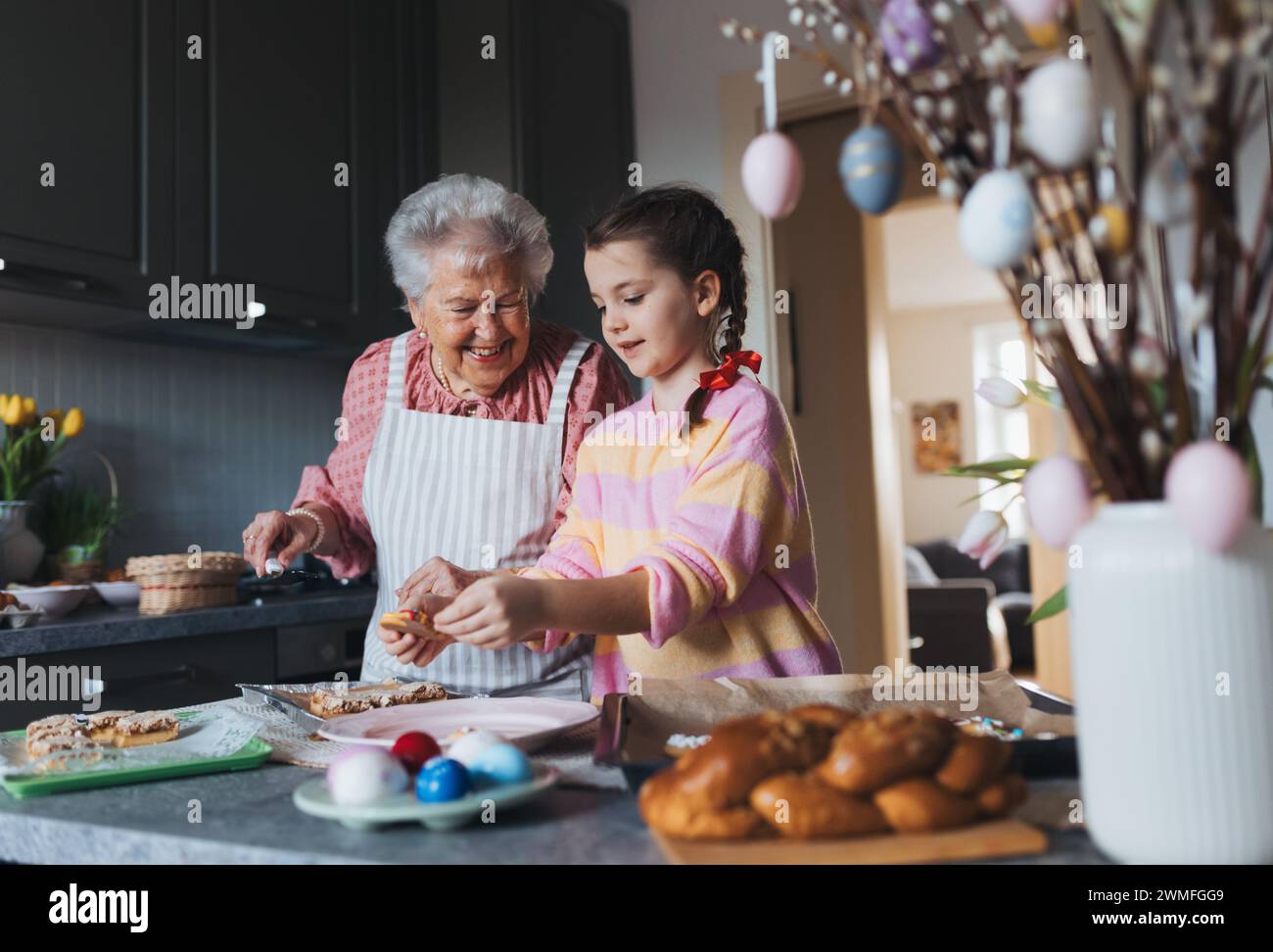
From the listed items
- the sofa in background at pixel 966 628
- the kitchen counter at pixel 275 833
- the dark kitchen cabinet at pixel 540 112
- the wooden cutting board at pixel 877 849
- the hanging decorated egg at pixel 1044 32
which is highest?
the dark kitchen cabinet at pixel 540 112

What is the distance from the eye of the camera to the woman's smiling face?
1.64m

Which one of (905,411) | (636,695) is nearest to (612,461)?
(636,695)

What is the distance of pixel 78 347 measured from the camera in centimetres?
258

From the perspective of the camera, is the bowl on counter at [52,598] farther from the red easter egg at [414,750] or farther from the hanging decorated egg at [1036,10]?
the hanging decorated egg at [1036,10]

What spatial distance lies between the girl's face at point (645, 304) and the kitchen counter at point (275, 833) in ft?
2.08

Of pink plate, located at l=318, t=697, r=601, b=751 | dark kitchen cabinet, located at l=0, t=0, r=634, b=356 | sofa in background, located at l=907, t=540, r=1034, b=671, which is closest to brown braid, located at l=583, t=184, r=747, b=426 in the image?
pink plate, located at l=318, t=697, r=601, b=751

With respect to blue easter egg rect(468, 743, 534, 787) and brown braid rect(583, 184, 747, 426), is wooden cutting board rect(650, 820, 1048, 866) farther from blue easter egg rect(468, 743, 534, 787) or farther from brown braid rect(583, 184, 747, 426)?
brown braid rect(583, 184, 747, 426)

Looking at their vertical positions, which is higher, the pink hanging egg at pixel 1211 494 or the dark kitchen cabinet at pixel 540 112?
the dark kitchen cabinet at pixel 540 112

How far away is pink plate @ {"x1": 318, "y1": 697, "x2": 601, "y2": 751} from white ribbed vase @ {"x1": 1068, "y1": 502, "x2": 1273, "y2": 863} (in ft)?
1.58

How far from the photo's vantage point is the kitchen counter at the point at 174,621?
1.89 meters

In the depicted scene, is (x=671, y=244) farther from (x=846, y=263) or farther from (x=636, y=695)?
(x=846, y=263)

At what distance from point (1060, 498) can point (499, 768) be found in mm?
405

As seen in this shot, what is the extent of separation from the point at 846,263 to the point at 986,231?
11.4 ft

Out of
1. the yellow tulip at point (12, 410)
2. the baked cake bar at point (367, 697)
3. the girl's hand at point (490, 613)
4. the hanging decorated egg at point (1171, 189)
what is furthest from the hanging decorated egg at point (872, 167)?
the yellow tulip at point (12, 410)
